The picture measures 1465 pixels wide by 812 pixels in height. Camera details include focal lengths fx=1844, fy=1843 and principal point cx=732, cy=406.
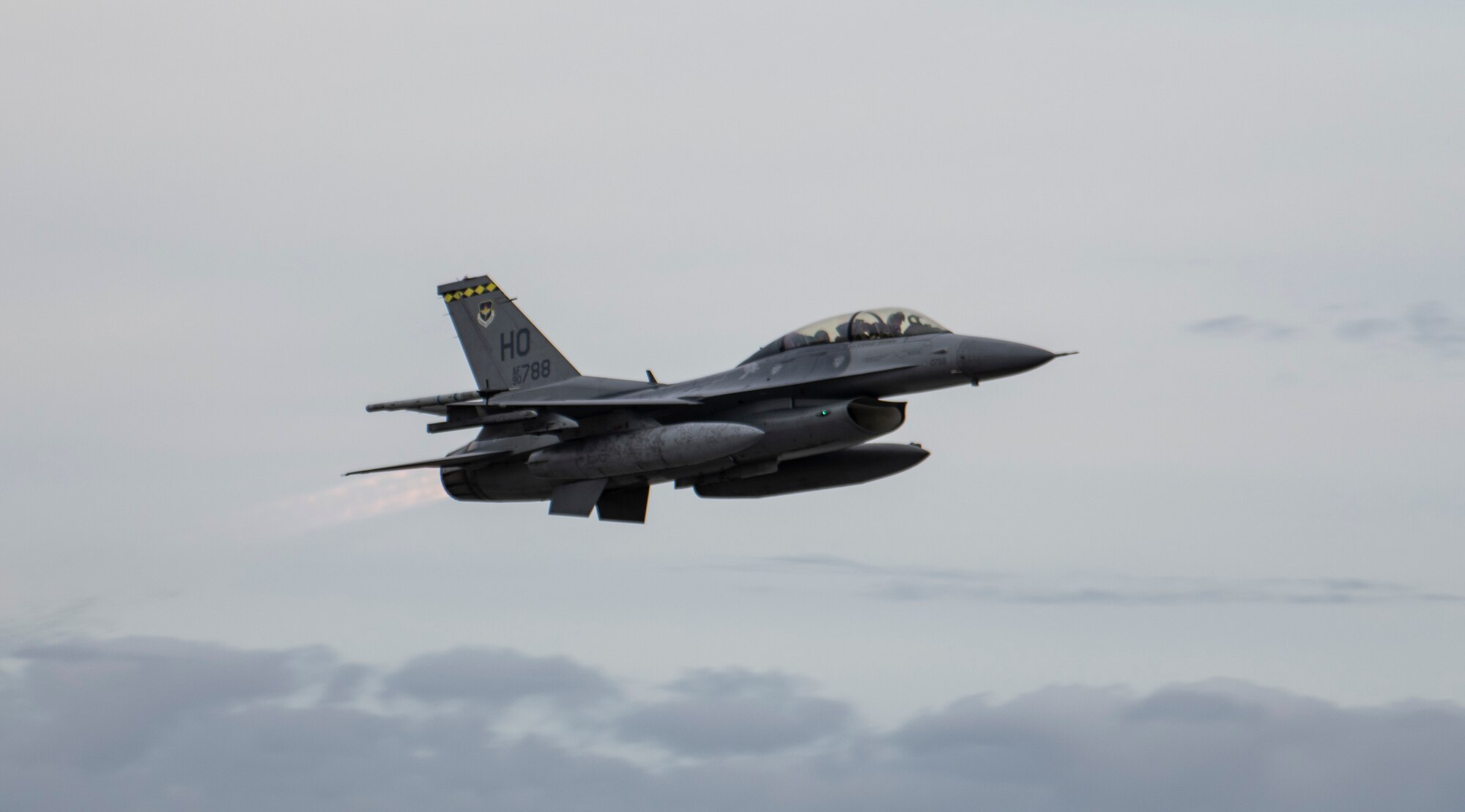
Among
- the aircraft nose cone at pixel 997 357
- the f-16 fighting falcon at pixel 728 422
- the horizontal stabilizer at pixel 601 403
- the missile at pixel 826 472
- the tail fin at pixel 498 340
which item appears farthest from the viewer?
the tail fin at pixel 498 340

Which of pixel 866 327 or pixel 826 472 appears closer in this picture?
pixel 866 327

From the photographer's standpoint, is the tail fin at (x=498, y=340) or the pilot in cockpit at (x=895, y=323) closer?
the pilot in cockpit at (x=895, y=323)

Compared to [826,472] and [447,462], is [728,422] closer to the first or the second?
[826,472]

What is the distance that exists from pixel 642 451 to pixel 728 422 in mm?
1674

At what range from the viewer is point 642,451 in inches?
1341

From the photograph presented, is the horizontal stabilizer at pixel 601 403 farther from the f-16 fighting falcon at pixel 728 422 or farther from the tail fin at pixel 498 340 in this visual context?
the tail fin at pixel 498 340

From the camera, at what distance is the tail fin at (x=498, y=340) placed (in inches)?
1559

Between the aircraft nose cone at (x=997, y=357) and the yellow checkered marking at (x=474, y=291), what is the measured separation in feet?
40.6

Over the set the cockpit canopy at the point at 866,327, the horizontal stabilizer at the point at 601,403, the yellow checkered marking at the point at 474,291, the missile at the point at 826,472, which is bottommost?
the missile at the point at 826,472

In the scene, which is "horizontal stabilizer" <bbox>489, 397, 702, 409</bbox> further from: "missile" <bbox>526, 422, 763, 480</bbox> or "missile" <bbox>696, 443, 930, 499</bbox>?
"missile" <bbox>696, 443, 930, 499</bbox>

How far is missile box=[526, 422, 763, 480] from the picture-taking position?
3294 cm

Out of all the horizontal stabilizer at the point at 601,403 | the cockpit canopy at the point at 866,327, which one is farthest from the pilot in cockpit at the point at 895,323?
the horizontal stabilizer at the point at 601,403

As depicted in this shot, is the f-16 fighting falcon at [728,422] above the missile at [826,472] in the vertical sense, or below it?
above

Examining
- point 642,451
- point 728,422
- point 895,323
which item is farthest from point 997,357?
point 642,451
